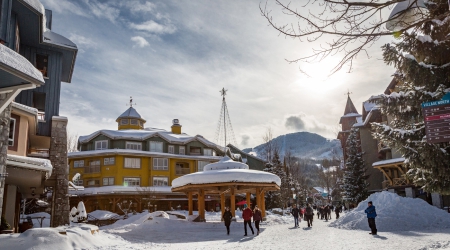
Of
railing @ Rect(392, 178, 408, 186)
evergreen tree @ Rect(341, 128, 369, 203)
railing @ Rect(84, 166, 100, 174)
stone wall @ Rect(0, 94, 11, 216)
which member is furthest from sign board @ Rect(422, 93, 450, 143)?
railing @ Rect(84, 166, 100, 174)

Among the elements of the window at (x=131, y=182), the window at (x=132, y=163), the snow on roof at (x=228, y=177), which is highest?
the window at (x=132, y=163)

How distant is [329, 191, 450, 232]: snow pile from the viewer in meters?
17.5

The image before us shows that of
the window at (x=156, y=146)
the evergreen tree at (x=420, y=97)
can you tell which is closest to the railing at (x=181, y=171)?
the window at (x=156, y=146)

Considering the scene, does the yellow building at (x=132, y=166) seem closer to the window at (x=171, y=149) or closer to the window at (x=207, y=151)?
the window at (x=171, y=149)

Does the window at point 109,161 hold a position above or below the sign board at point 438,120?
Result: above

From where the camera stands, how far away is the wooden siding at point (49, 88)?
17.6m

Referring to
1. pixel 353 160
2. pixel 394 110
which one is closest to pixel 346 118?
pixel 353 160

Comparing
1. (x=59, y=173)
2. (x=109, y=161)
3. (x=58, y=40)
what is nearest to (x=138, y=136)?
(x=109, y=161)

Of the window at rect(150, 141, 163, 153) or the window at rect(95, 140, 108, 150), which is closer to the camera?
the window at rect(95, 140, 108, 150)

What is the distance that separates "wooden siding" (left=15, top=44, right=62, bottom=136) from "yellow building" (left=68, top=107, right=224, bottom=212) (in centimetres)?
2321

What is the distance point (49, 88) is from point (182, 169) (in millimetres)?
30151

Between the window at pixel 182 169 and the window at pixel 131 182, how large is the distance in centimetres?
500

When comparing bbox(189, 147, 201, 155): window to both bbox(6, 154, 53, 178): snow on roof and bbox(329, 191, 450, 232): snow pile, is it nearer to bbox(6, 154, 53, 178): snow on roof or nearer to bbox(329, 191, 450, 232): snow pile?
bbox(329, 191, 450, 232): snow pile

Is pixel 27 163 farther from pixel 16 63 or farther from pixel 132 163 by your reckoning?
pixel 132 163
